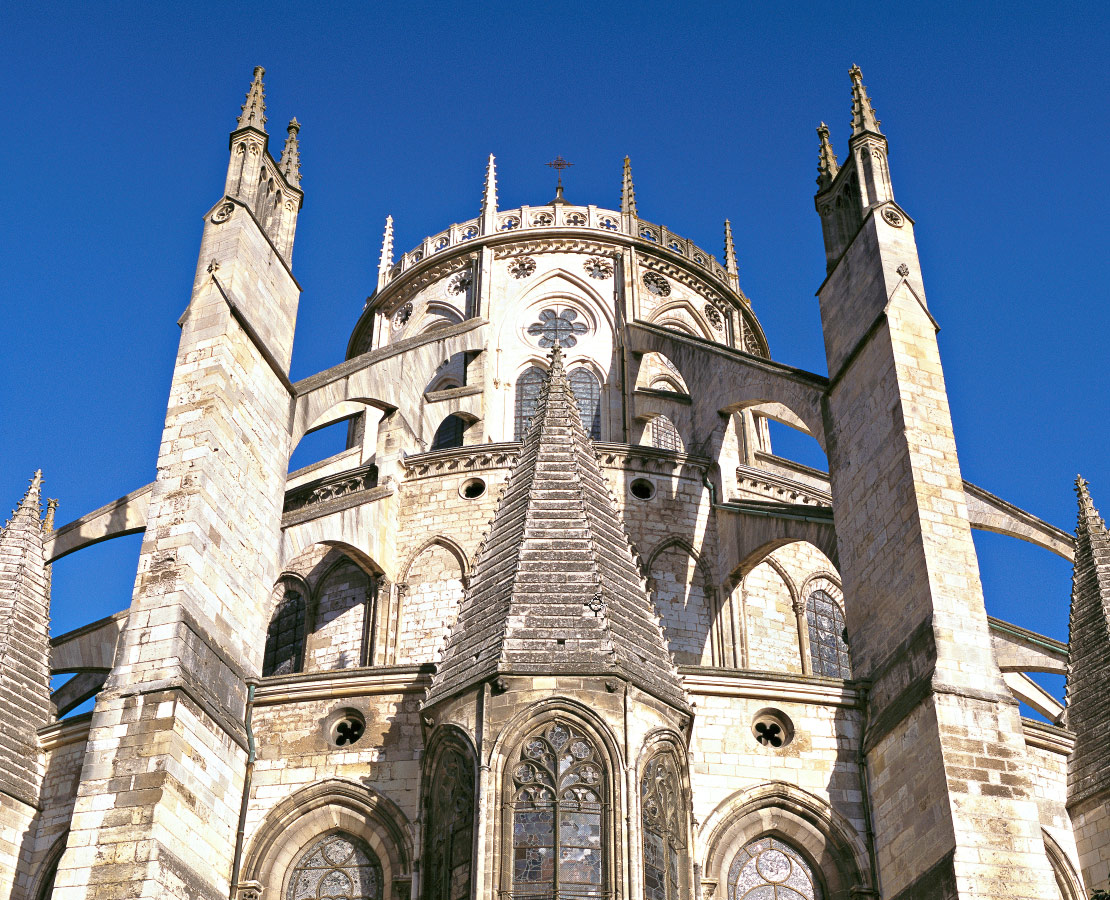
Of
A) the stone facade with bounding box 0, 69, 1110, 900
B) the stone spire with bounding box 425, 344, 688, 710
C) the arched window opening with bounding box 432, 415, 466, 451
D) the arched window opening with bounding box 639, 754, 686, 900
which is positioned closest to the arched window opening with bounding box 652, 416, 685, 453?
the arched window opening with bounding box 432, 415, 466, 451

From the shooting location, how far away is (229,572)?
18.0 meters

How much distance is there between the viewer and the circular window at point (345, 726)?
684 inches

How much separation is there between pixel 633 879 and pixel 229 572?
6551 mm

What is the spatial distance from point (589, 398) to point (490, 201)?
6047 mm

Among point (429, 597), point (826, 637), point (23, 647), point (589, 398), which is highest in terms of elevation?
point (589, 398)

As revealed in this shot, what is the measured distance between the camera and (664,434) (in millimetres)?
30562

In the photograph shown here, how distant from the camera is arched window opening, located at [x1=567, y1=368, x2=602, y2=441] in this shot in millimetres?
29859

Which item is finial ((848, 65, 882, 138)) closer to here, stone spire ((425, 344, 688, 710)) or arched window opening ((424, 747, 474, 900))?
stone spire ((425, 344, 688, 710))

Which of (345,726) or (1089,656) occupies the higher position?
(1089,656)

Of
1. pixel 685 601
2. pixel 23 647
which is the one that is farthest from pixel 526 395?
pixel 23 647

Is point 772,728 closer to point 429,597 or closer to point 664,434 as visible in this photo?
point 429,597

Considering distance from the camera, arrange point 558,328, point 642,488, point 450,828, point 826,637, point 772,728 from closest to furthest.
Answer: point 450,828
point 772,728
point 826,637
point 642,488
point 558,328

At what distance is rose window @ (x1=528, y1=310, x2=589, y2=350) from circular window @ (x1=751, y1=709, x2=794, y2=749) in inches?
586

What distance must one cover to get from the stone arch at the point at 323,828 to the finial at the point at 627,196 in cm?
1951
